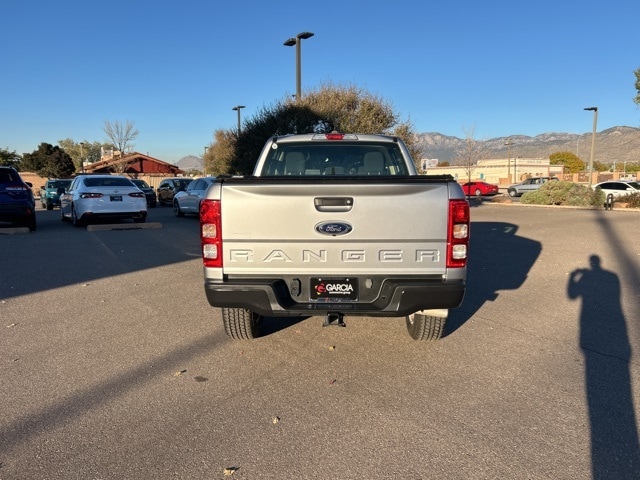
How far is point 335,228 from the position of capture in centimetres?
357

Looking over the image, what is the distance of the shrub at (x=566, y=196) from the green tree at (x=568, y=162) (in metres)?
69.5

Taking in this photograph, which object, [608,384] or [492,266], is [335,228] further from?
[492,266]

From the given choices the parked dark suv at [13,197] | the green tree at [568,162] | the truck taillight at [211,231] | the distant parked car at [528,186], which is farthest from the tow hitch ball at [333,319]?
the green tree at [568,162]

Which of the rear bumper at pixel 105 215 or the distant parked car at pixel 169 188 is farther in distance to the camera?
the distant parked car at pixel 169 188

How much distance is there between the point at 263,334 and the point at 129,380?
1.41m

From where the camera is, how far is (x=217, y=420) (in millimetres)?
3162

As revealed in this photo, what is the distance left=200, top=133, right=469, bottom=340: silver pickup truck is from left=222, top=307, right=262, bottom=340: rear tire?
0.62 meters

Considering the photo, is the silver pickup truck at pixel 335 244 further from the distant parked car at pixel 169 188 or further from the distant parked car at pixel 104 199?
the distant parked car at pixel 169 188

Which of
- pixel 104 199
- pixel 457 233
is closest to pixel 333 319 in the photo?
pixel 457 233

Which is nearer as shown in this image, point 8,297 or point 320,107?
point 8,297

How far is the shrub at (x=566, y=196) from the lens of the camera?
2409 cm

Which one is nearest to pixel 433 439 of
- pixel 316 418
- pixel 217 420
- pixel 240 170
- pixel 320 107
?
pixel 316 418

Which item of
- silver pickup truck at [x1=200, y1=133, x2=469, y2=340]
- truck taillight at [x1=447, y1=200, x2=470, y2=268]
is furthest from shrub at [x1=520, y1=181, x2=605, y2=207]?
silver pickup truck at [x1=200, y1=133, x2=469, y2=340]

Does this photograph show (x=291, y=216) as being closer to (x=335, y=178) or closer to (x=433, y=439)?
(x=335, y=178)
